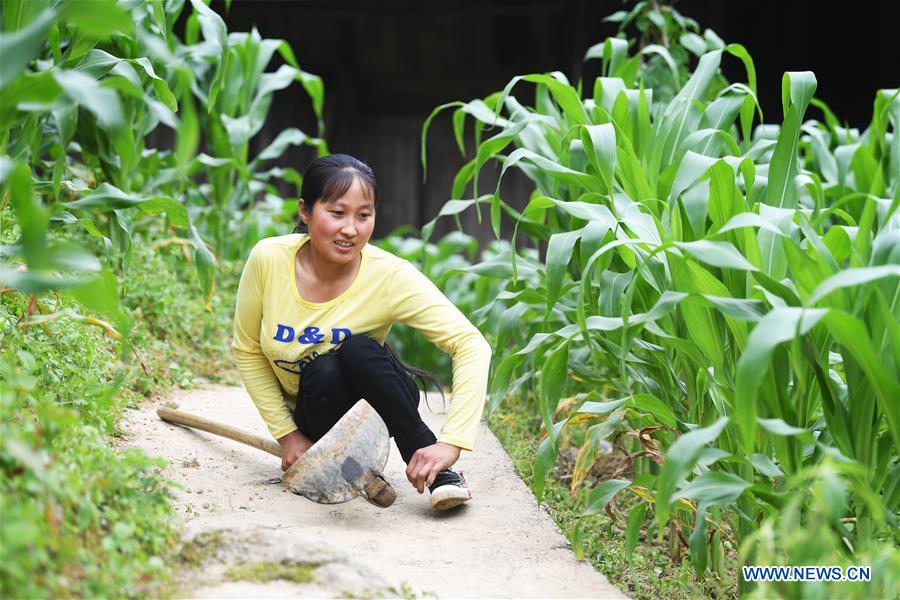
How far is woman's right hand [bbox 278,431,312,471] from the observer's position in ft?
7.53

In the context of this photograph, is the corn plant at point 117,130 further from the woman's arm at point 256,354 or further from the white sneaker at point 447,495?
the white sneaker at point 447,495

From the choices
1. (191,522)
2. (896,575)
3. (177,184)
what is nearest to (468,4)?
(177,184)

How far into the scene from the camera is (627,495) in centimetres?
288

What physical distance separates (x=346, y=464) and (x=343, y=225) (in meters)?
0.55

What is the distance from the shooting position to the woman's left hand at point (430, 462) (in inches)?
82.8

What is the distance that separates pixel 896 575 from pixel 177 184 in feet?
11.6

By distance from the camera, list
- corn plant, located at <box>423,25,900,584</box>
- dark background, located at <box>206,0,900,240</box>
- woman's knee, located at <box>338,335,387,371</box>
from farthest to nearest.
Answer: dark background, located at <box>206,0,900,240</box> → woman's knee, located at <box>338,335,387,371</box> → corn plant, located at <box>423,25,900,584</box>

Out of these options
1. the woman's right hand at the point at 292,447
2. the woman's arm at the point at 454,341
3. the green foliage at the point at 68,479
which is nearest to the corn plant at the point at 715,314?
the woman's arm at the point at 454,341

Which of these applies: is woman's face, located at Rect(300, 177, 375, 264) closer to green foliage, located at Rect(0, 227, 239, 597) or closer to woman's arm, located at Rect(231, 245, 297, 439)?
woman's arm, located at Rect(231, 245, 297, 439)

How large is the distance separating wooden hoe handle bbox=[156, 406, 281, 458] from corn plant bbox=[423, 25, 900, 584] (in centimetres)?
61

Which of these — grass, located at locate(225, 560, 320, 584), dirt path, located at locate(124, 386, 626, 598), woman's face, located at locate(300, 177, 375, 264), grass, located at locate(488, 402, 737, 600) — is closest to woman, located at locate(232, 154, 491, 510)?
woman's face, located at locate(300, 177, 375, 264)

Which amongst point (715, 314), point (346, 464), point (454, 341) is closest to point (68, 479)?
point (346, 464)

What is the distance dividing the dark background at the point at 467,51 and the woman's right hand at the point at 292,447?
4.44 metres

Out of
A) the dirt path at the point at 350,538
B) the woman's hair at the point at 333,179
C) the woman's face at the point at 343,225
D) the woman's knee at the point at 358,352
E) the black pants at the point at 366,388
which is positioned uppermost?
the woman's hair at the point at 333,179
